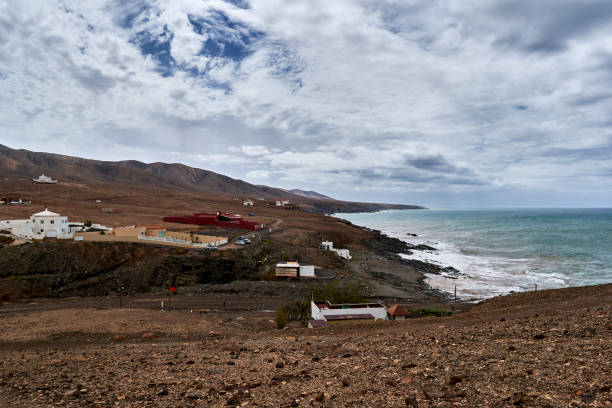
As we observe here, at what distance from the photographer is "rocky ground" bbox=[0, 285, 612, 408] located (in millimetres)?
6574

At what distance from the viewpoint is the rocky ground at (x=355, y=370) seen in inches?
259

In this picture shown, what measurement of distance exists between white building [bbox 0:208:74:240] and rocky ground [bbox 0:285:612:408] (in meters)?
39.8

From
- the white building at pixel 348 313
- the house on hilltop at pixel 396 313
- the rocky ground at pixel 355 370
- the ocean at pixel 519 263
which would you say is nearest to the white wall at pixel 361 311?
the white building at pixel 348 313

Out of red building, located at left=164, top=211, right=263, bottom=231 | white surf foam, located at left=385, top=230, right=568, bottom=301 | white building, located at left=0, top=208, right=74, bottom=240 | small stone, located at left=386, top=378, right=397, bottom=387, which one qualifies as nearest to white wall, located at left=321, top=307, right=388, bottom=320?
small stone, located at left=386, top=378, right=397, bottom=387

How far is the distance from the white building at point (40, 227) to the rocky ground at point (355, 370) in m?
39.8

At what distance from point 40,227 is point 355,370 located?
5345 centimetres

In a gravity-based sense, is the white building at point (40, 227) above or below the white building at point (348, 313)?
above

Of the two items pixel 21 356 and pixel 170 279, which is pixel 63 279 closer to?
pixel 170 279

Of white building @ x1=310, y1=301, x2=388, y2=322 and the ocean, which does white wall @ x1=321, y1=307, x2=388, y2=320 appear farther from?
the ocean

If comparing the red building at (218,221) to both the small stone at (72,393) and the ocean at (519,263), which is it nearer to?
the ocean at (519,263)

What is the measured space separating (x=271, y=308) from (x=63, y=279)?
23.7 m

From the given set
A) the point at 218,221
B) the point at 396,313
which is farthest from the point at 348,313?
the point at 218,221

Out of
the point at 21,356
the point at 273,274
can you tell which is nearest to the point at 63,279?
the point at 273,274

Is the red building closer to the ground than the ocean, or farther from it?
farther from it
